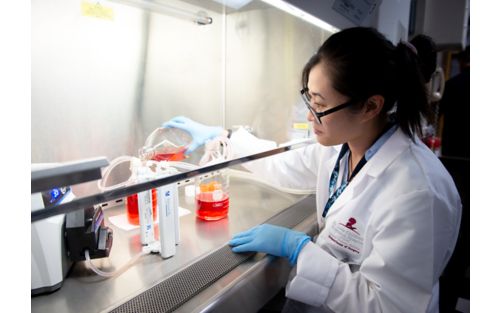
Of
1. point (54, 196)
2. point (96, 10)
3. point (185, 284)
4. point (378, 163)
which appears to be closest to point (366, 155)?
point (378, 163)

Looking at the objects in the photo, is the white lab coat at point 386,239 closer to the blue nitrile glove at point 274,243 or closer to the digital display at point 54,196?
the blue nitrile glove at point 274,243

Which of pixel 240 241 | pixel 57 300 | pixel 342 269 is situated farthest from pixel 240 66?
pixel 57 300

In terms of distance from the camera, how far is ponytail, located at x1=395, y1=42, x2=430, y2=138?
3.25 ft

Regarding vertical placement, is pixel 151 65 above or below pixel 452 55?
below

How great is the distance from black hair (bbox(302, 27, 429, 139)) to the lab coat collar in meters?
0.05

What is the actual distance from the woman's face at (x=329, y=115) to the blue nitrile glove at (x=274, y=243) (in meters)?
0.33

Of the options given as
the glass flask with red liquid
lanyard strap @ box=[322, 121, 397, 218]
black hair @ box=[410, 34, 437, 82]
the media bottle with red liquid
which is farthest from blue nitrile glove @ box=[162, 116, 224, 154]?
black hair @ box=[410, 34, 437, 82]

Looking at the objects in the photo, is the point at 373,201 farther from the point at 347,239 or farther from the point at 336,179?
the point at 336,179

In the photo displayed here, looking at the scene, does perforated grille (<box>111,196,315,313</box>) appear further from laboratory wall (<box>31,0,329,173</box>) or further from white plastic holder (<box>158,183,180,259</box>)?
laboratory wall (<box>31,0,329,173</box>)

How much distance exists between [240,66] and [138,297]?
3.92 feet

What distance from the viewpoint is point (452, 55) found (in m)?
4.48

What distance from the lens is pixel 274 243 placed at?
100 centimetres

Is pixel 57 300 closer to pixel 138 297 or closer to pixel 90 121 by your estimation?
pixel 138 297

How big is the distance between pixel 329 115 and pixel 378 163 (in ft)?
0.73
